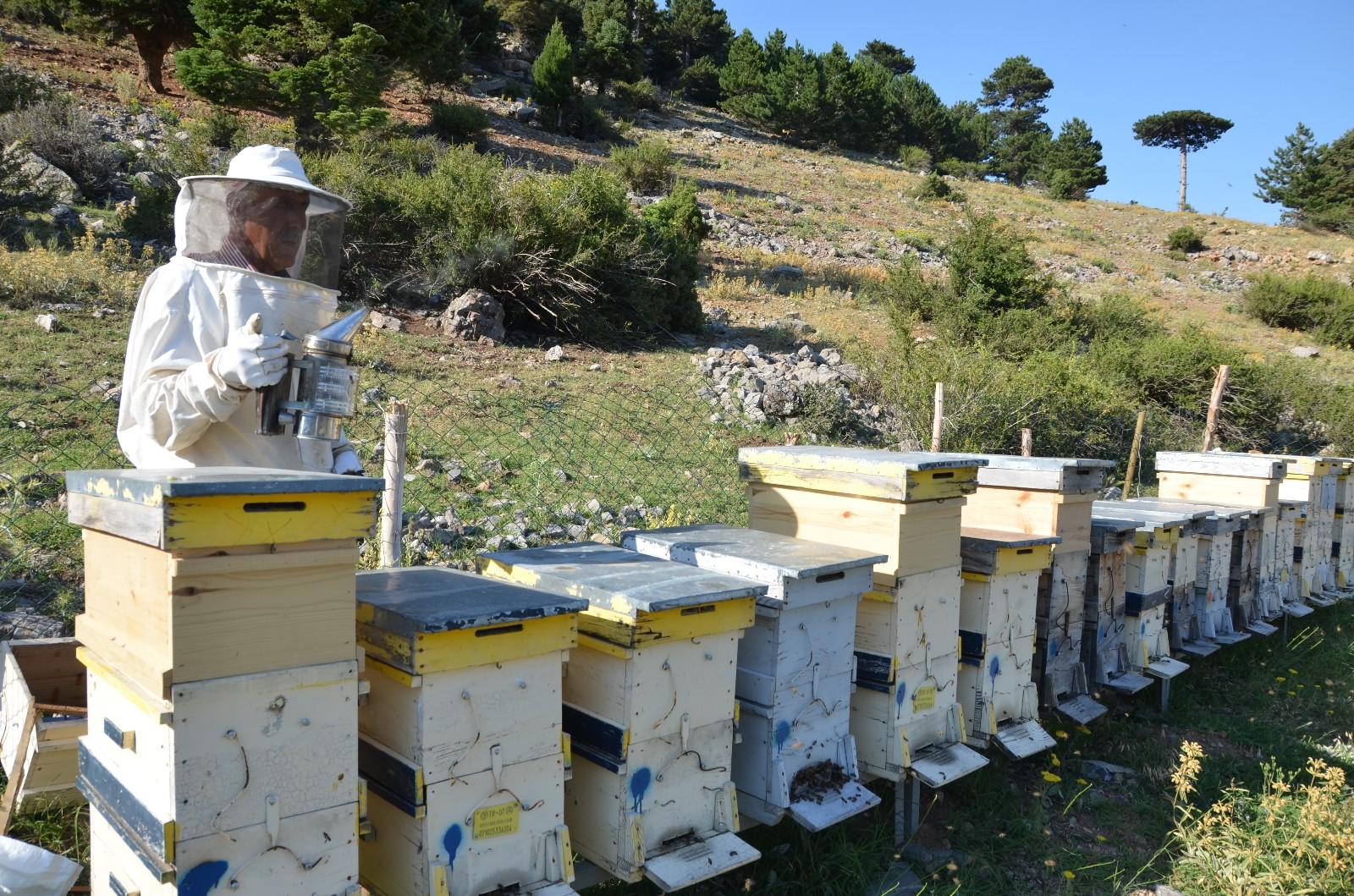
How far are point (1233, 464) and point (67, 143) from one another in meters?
16.8

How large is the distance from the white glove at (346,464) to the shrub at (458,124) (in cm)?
2415

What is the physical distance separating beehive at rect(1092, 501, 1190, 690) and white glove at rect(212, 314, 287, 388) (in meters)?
4.55

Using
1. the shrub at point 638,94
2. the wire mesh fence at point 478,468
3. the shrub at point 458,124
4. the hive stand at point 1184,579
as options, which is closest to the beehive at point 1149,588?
the hive stand at point 1184,579

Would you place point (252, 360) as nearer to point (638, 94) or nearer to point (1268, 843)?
point (1268, 843)

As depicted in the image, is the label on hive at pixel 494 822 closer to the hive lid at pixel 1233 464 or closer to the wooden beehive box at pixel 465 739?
the wooden beehive box at pixel 465 739

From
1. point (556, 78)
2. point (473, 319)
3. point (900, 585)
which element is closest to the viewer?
point (900, 585)

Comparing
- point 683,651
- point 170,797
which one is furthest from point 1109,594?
point 170,797

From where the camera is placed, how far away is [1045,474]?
4.45 m

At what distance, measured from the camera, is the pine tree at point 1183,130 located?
57750 millimetres

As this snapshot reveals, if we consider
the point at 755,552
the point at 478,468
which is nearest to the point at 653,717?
the point at 755,552

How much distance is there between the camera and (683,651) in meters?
2.77

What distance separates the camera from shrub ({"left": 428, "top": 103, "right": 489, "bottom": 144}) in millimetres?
25266

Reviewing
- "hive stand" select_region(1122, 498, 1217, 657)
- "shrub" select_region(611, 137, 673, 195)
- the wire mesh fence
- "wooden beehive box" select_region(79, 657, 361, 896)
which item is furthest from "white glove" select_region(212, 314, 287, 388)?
"shrub" select_region(611, 137, 673, 195)

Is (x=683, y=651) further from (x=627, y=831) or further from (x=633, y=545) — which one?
(x=633, y=545)
